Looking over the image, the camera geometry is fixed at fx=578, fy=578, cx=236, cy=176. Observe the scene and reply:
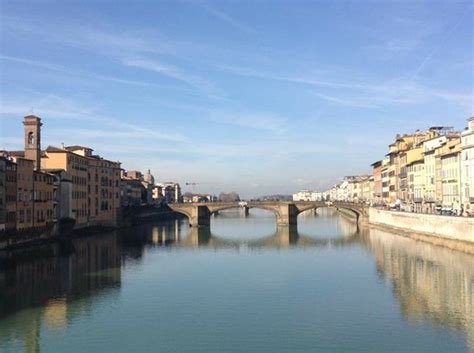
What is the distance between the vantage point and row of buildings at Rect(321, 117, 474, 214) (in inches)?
1928

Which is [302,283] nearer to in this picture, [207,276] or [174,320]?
[207,276]

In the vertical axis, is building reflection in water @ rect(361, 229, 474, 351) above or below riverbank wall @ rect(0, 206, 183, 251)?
below

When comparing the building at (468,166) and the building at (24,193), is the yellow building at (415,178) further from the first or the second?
the building at (24,193)

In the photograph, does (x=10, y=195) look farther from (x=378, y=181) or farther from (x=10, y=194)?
(x=378, y=181)

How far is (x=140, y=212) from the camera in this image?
271ft

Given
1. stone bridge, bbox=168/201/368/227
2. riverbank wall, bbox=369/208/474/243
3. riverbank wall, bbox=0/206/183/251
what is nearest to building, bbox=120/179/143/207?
riverbank wall, bbox=0/206/183/251

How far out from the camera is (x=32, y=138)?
176 ft

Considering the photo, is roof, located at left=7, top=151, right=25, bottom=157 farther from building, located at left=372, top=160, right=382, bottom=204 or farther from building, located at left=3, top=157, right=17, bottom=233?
building, located at left=372, top=160, right=382, bottom=204

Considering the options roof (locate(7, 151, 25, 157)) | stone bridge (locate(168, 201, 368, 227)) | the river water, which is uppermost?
roof (locate(7, 151, 25, 157))

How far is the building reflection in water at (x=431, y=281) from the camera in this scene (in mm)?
22547

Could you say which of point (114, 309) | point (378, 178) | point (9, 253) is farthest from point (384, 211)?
point (114, 309)

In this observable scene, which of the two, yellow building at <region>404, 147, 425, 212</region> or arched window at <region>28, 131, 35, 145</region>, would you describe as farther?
yellow building at <region>404, 147, 425, 212</region>

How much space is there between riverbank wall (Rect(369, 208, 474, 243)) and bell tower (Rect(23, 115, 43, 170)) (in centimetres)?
3530

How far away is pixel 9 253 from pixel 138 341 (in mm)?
24559
